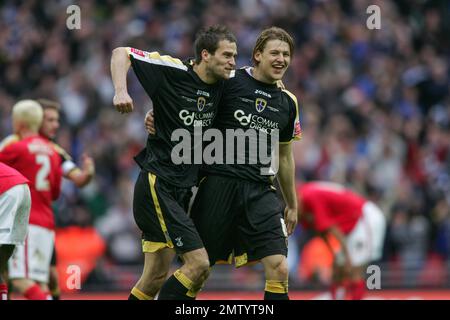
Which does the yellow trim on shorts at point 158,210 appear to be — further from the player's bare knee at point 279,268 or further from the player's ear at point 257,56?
the player's ear at point 257,56

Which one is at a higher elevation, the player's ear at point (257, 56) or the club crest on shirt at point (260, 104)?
the player's ear at point (257, 56)

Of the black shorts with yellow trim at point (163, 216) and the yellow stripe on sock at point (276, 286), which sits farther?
the yellow stripe on sock at point (276, 286)

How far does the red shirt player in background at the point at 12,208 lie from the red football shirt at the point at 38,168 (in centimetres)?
155

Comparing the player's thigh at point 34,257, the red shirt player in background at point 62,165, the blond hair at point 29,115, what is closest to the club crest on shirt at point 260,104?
the red shirt player in background at point 62,165

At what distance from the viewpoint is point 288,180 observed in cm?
802

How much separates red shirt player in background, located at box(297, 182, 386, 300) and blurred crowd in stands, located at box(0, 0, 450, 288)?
201cm

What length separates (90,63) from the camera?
17281 mm

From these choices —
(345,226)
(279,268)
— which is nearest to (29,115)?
(279,268)

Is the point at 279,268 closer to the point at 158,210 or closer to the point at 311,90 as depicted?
the point at 158,210

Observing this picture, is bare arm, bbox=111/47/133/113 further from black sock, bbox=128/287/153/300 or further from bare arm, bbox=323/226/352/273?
bare arm, bbox=323/226/352/273

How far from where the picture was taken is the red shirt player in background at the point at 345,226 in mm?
11386

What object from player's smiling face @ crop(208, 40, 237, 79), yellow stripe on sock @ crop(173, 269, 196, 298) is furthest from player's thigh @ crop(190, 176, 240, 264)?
player's smiling face @ crop(208, 40, 237, 79)
